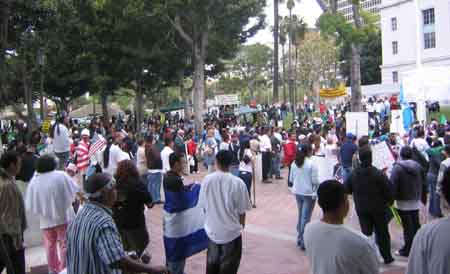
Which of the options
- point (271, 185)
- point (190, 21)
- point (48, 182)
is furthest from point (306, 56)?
point (48, 182)

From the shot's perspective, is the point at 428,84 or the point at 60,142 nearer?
the point at 60,142

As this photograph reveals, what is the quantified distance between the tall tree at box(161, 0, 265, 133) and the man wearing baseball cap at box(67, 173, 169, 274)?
20040 mm

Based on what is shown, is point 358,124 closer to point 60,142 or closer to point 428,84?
point 428,84

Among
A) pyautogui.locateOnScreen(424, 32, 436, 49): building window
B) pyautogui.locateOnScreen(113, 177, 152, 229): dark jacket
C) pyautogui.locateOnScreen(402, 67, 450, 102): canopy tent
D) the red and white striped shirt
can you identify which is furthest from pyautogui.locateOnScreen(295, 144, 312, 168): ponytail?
pyautogui.locateOnScreen(424, 32, 436, 49): building window

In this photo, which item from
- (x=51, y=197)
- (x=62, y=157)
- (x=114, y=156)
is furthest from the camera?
(x=62, y=157)

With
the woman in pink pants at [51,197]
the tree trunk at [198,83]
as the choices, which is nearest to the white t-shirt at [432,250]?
the woman in pink pants at [51,197]

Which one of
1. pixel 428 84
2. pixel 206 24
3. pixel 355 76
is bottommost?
pixel 428 84

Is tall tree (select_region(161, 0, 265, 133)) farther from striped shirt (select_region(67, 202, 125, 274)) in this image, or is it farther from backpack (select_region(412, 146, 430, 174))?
striped shirt (select_region(67, 202, 125, 274))

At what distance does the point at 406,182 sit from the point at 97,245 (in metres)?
5.37

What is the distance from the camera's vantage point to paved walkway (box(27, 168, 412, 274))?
25.5 ft

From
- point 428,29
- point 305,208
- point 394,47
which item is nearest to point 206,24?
point 305,208

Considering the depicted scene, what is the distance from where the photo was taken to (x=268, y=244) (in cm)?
921

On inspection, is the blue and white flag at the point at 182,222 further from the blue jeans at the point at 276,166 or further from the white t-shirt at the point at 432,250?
the blue jeans at the point at 276,166

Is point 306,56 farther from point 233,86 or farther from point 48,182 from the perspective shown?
point 48,182
